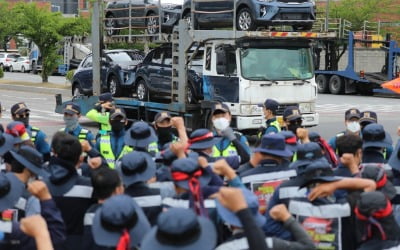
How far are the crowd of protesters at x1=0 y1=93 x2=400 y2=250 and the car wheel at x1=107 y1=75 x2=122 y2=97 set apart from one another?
12989 millimetres

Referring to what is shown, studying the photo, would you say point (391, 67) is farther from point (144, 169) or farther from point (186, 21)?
point (144, 169)

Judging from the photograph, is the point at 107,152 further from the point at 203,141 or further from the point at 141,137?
the point at 203,141

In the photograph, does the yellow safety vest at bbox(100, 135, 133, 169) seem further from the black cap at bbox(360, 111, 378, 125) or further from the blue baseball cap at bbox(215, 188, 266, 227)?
the blue baseball cap at bbox(215, 188, 266, 227)

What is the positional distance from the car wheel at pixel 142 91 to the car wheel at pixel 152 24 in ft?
4.15

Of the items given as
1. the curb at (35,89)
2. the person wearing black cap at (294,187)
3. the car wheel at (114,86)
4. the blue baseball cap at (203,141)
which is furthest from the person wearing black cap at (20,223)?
the curb at (35,89)

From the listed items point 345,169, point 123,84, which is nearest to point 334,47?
point 123,84

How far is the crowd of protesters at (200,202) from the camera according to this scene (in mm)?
3938

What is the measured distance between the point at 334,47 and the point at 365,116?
91.9ft

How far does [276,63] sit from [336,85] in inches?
768

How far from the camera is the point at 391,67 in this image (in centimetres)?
3316

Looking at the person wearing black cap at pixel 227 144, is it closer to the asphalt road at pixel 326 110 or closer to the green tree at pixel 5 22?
the asphalt road at pixel 326 110

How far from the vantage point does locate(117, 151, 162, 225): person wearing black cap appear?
16.8 ft

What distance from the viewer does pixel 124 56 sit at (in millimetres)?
19750

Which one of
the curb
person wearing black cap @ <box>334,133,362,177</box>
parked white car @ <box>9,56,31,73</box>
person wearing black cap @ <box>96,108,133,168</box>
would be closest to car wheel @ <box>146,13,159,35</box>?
person wearing black cap @ <box>96,108,133,168</box>
